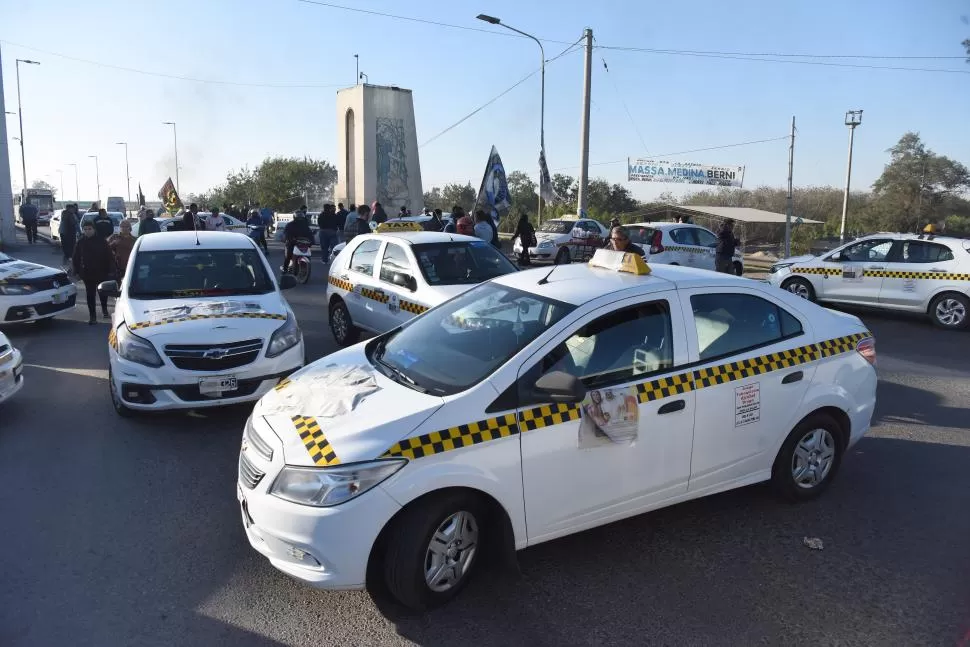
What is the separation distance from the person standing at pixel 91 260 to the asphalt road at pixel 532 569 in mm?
5763

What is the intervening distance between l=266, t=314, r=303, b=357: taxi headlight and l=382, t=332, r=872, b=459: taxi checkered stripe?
3.47 meters

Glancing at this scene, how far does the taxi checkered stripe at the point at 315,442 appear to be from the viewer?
10.9 ft

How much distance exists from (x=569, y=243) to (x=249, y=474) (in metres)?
18.4

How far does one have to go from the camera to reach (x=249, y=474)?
3732 mm

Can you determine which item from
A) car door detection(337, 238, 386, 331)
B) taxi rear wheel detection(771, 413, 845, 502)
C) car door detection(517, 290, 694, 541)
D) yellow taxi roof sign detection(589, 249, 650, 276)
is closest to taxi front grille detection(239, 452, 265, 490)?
car door detection(517, 290, 694, 541)

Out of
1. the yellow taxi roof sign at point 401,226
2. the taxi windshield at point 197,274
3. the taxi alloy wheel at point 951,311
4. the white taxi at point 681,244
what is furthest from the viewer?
the white taxi at point 681,244

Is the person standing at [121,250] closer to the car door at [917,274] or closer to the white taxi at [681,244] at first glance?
the white taxi at [681,244]

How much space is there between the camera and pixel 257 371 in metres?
6.27

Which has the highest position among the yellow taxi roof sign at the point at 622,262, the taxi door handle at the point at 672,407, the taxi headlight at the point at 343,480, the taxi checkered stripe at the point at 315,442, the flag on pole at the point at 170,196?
the flag on pole at the point at 170,196

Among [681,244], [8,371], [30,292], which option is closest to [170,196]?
[30,292]

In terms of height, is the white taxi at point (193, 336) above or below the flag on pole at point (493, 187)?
below

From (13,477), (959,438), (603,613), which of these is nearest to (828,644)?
(603,613)

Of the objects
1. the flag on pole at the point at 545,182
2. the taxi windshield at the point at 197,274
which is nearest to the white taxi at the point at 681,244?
the flag on pole at the point at 545,182

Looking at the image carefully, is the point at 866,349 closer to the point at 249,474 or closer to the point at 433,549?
the point at 433,549
